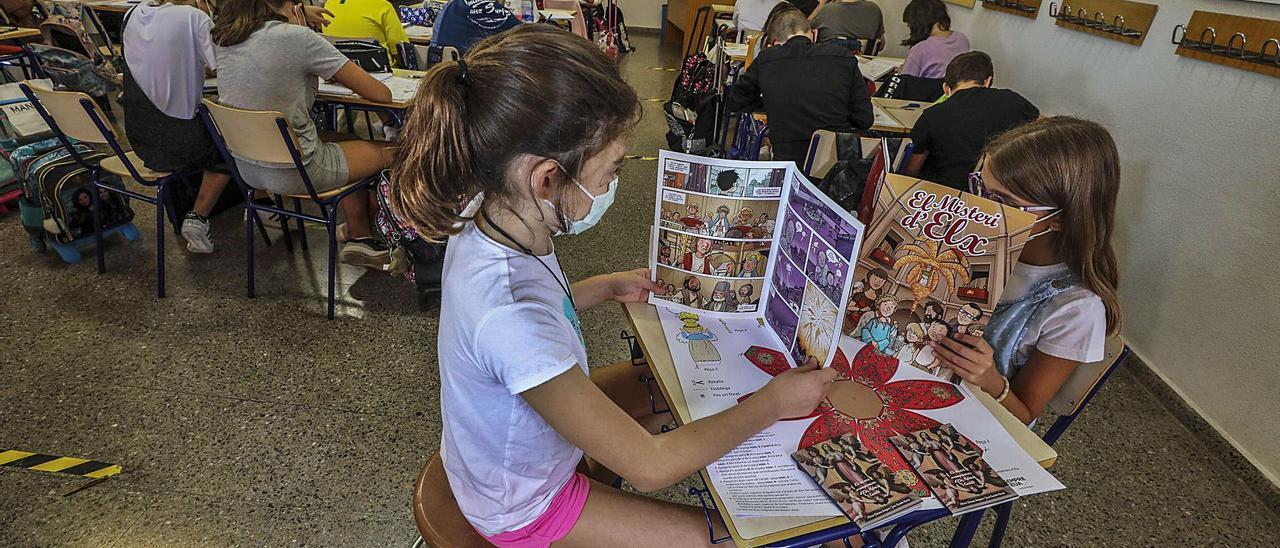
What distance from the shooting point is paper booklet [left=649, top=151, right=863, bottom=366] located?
852mm

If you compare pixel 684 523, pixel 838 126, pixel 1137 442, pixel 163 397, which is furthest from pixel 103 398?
pixel 1137 442

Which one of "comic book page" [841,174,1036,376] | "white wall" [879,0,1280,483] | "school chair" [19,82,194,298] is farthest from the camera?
"school chair" [19,82,194,298]

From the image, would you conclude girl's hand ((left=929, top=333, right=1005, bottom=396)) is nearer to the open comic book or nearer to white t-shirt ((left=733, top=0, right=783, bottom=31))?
the open comic book

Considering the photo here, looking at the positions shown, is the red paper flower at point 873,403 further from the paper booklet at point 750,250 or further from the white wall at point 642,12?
the white wall at point 642,12

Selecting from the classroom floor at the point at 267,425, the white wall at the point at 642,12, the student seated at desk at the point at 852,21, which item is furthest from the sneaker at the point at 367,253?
the white wall at the point at 642,12

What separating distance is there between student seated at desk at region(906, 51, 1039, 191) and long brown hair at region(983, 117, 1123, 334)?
3.99 ft

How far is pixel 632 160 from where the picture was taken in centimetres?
392

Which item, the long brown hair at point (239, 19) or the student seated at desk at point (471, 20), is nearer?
the long brown hair at point (239, 19)

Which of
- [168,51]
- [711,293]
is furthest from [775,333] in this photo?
[168,51]

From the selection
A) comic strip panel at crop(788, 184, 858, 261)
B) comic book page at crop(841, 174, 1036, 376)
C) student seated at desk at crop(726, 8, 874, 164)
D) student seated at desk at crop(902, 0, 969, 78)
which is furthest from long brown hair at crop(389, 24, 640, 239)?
student seated at desk at crop(902, 0, 969, 78)

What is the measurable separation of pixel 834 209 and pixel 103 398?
2139 millimetres

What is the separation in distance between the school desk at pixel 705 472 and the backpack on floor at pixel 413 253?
1.31 metres

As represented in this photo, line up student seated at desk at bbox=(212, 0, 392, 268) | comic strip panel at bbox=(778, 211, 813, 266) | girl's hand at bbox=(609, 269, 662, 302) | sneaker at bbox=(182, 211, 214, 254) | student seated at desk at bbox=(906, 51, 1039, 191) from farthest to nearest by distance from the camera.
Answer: sneaker at bbox=(182, 211, 214, 254), student seated at desk at bbox=(906, 51, 1039, 191), student seated at desk at bbox=(212, 0, 392, 268), girl's hand at bbox=(609, 269, 662, 302), comic strip panel at bbox=(778, 211, 813, 266)

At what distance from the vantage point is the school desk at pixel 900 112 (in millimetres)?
2697
